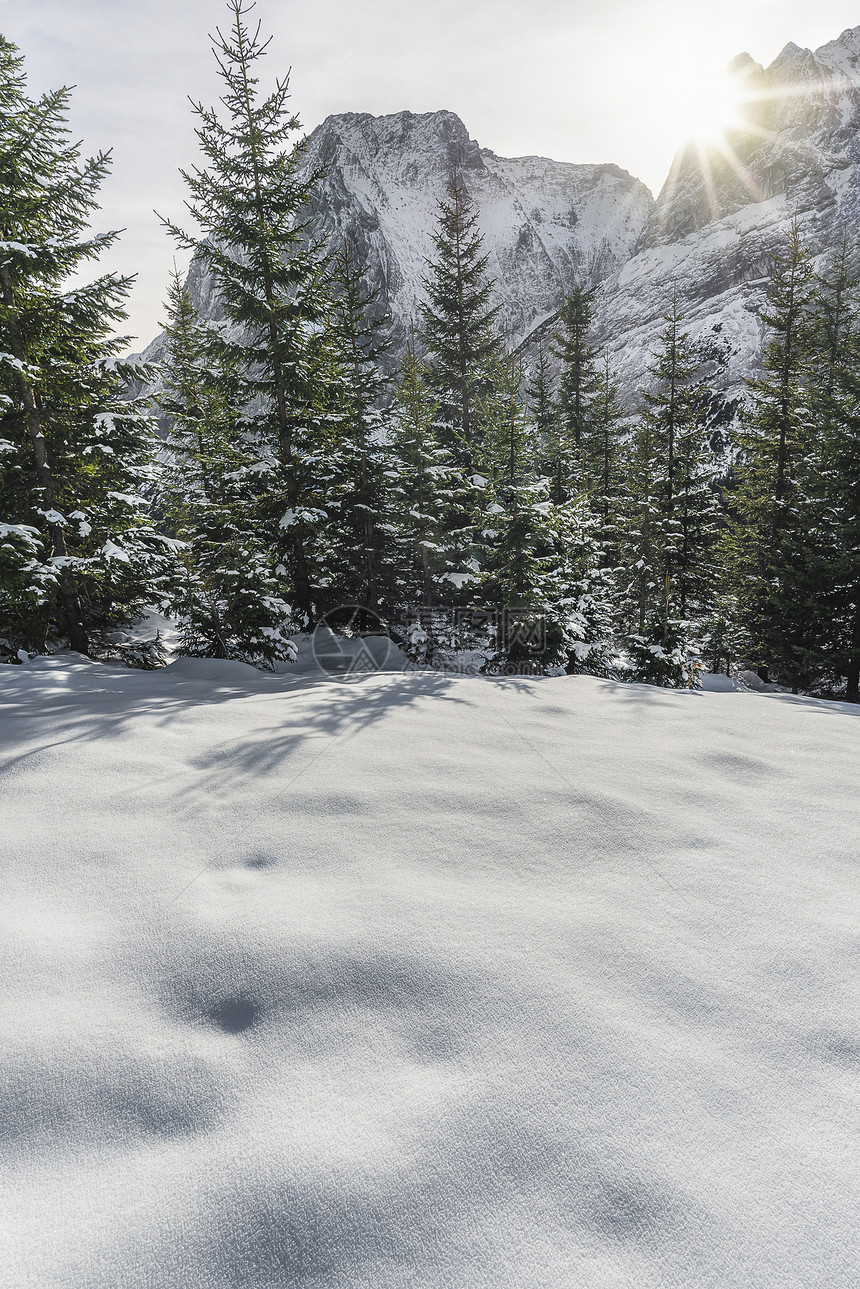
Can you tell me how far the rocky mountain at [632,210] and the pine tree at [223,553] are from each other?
45016 millimetres

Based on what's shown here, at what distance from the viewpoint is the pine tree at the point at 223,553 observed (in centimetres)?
1078

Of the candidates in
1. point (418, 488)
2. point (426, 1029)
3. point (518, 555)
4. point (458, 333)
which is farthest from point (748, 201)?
point (426, 1029)

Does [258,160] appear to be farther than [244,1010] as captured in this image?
Yes

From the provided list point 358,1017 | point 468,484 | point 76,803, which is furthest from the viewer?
point 468,484

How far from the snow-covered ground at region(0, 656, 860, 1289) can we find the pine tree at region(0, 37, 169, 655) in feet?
25.1

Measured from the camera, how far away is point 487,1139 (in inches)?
55.2

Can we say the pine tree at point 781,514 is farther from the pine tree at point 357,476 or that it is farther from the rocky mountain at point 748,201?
the rocky mountain at point 748,201

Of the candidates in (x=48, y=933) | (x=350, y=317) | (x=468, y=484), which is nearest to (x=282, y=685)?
(x=48, y=933)

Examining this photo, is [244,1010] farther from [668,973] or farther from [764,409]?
[764,409]

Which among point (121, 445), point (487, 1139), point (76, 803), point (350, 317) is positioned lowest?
point (487, 1139)

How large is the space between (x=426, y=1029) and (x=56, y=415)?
1212cm

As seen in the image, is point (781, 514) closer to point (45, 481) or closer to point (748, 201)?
point (45, 481)

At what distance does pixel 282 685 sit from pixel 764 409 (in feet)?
51.1

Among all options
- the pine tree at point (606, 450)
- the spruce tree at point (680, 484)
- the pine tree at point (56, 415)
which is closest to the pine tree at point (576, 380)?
the pine tree at point (606, 450)
